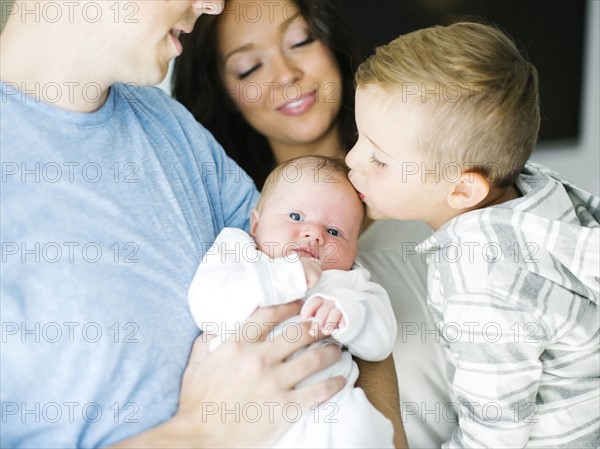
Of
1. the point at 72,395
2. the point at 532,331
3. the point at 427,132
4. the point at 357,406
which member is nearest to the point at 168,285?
the point at 72,395

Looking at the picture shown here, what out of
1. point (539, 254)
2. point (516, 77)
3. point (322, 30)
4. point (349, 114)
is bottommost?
point (349, 114)

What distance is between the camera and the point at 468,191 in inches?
52.7

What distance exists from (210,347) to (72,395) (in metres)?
0.25

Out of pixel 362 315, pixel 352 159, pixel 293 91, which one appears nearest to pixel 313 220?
pixel 352 159

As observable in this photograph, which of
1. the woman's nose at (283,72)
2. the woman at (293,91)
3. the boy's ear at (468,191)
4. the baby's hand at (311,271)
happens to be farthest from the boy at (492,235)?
the woman's nose at (283,72)

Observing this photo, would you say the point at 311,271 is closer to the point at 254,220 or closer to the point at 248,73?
the point at 254,220

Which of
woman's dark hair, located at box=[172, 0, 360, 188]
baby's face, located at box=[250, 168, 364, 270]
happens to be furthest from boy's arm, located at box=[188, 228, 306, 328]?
woman's dark hair, located at box=[172, 0, 360, 188]

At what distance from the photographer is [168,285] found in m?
1.29

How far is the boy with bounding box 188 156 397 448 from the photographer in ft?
3.99

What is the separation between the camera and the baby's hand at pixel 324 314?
124 cm

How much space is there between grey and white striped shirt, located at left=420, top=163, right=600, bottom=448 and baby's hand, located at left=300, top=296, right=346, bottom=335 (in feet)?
0.68

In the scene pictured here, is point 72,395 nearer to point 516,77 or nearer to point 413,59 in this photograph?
point 413,59

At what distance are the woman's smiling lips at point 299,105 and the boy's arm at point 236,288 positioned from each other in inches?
31.6

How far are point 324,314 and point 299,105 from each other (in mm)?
913
